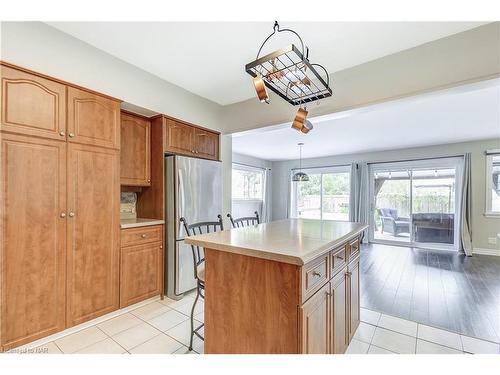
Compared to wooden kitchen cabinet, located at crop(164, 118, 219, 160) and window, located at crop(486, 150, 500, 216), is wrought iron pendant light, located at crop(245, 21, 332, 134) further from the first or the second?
window, located at crop(486, 150, 500, 216)

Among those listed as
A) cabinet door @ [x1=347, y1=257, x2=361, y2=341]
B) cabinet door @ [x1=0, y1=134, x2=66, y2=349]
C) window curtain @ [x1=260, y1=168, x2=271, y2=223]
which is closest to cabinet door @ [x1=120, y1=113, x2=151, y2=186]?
cabinet door @ [x1=0, y1=134, x2=66, y2=349]

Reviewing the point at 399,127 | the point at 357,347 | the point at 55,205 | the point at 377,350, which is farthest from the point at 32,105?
the point at 399,127

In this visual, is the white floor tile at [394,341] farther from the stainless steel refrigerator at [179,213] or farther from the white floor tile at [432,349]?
the stainless steel refrigerator at [179,213]

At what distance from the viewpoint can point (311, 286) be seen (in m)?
1.21

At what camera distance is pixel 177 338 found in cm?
194

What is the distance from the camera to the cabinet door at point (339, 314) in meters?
1.49

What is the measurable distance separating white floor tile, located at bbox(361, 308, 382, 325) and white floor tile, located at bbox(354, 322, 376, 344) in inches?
3.2

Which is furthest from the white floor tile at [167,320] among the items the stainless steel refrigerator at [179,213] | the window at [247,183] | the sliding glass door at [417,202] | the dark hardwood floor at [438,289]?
the sliding glass door at [417,202]

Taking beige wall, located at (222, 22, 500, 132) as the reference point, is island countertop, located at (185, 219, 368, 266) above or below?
below

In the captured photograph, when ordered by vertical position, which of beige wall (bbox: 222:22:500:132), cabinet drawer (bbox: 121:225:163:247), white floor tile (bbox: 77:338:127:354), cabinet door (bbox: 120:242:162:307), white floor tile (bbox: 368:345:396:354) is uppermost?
beige wall (bbox: 222:22:500:132)

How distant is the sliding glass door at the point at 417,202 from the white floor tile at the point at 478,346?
445cm

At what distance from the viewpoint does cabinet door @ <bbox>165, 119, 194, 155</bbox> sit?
2783 millimetres

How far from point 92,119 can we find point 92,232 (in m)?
1.00

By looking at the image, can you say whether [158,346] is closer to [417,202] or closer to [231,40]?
[231,40]
